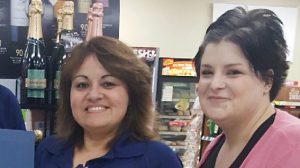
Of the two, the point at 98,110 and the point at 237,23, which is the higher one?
the point at 237,23

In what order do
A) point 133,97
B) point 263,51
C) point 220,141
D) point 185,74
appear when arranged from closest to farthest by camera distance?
point 263,51, point 133,97, point 220,141, point 185,74

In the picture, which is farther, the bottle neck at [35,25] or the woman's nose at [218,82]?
the bottle neck at [35,25]

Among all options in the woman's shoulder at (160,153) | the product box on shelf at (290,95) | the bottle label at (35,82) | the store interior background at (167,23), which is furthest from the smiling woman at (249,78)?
the store interior background at (167,23)

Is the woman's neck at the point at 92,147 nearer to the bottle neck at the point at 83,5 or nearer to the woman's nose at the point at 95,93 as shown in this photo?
the woman's nose at the point at 95,93

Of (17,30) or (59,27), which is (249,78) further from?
(17,30)

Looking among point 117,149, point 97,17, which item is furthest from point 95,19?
point 117,149

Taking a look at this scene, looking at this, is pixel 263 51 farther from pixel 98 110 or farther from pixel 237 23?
pixel 98 110

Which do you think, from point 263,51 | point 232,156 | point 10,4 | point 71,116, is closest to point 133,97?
point 71,116

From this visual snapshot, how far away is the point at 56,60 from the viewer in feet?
8.79

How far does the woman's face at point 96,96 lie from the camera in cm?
138

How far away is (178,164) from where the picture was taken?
145cm

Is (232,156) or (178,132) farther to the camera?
(178,132)

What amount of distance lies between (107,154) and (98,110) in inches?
6.6

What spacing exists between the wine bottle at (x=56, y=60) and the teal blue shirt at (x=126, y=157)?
43.6 inches
